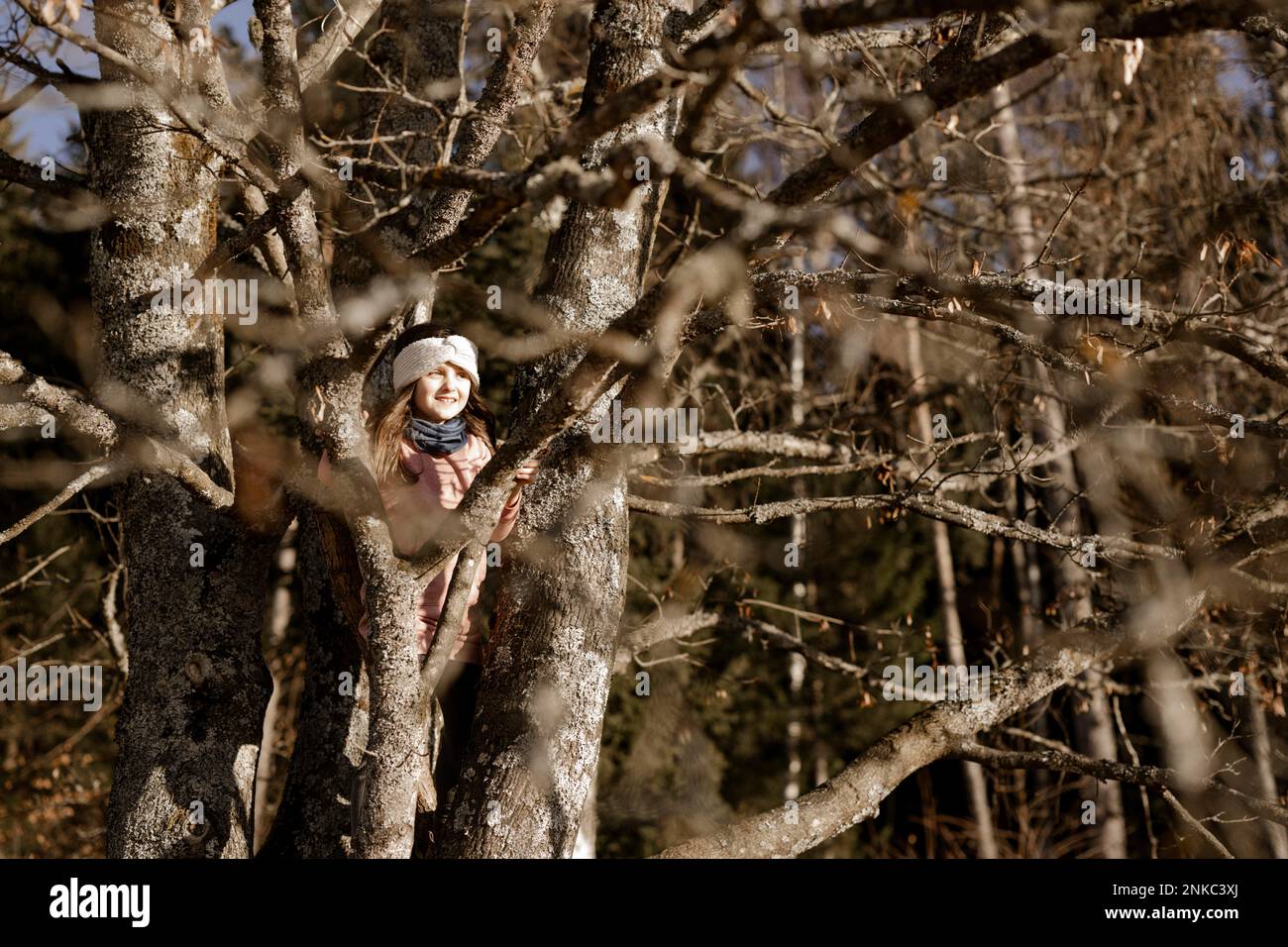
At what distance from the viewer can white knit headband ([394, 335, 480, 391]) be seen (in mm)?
3201

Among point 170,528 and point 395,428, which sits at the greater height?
point 395,428

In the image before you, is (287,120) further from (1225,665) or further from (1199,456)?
(1199,456)

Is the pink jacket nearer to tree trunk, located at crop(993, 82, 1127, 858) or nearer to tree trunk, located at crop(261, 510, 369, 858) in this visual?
tree trunk, located at crop(261, 510, 369, 858)

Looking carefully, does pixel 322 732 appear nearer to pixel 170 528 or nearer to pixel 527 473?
pixel 170 528

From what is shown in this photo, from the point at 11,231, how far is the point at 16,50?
21.7ft

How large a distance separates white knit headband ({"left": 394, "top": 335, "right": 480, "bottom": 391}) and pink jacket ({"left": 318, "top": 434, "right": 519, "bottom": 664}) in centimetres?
20

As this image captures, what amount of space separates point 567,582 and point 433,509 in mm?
509

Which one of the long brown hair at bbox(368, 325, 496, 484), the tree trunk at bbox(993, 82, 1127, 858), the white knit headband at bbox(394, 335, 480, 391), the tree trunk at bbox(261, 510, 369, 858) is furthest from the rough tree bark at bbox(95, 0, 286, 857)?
the tree trunk at bbox(993, 82, 1127, 858)

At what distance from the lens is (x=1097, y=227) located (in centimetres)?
827

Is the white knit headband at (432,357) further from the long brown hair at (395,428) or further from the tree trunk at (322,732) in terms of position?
the tree trunk at (322,732)

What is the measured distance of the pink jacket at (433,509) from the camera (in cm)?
309

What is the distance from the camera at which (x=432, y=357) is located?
3201 millimetres

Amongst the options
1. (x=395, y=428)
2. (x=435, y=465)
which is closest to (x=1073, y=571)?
(x=435, y=465)

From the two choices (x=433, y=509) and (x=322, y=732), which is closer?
(x=433, y=509)
